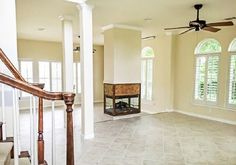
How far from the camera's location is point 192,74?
24.8 feet

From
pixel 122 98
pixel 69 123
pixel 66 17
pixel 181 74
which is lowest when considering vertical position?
pixel 122 98

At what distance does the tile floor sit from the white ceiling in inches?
120

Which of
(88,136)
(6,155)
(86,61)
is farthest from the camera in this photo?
(88,136)

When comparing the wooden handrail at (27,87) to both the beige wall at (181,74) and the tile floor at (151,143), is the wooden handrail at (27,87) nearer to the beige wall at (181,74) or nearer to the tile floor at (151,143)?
the tile floor at (151,143)

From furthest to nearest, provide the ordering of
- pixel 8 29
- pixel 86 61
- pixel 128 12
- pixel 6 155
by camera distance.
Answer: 1. pixel 128 12
2. pixel 86 61
3. pixel 8 29
4. pixel 6 155

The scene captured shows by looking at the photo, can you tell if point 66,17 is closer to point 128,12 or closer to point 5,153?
point 128,12

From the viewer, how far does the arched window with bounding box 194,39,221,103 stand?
6840 mm

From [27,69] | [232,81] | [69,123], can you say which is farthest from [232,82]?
[27,69]

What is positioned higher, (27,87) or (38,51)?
(38,51)

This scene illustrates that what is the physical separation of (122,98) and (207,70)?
3054mm

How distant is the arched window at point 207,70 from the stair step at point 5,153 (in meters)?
6.40

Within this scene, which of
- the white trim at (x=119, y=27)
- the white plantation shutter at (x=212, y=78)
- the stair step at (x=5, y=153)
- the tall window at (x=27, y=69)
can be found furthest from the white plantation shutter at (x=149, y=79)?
the stair step at (x=5, y=153)

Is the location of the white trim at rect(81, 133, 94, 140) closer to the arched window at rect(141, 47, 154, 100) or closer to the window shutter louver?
the window shutter louver

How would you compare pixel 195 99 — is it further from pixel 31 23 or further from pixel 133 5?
pixel 31 23
